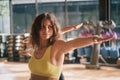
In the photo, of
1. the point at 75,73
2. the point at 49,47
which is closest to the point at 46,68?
the point at 49,47

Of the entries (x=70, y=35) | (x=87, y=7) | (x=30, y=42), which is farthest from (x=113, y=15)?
(x=30, y=42)

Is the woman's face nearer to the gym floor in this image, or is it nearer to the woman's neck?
the woman's neck

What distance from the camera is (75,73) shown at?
Result: 22.4 feet

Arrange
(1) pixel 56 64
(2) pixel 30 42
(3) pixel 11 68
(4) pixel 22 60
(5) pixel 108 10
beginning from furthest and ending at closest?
1. (4) pixel 22 60
2. (5) pixel 108 10
3. (3) pixel 11 68
4. (2) pixel 30 42
5. (1) pixel 56 64

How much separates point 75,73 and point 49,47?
18.1 feet

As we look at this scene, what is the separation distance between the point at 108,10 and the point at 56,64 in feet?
23.9

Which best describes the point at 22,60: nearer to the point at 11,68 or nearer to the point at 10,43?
the point at 10,43

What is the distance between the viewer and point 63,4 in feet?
29.6

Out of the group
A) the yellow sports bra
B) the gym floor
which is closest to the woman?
the yellow sports bra

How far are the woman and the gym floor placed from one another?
4.76 m

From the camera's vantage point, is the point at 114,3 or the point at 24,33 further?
the point at 24,33

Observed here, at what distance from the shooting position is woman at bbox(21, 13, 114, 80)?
1332 mm

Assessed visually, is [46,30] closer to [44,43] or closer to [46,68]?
[44,43]

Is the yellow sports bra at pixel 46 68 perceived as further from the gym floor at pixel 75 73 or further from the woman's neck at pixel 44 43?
the gym floor at pixel 75 73
